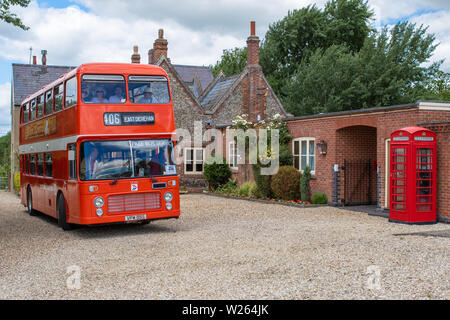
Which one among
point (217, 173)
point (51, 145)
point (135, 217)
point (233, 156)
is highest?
point (51, 145)

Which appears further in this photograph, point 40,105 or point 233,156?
point 233,156

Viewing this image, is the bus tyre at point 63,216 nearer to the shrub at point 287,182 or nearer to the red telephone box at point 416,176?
the red telephone box at point 416,176

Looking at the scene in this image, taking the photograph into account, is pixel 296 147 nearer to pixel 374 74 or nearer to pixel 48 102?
pixel 48 102

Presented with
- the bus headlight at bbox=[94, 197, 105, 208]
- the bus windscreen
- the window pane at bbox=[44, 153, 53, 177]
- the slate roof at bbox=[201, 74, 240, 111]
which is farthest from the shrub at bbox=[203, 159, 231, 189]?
the bus headlight at bbox=[94, 197, 105, 208]

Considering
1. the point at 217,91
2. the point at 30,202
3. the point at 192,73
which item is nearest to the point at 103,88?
the point at 30,202

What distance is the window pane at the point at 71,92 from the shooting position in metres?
12.5

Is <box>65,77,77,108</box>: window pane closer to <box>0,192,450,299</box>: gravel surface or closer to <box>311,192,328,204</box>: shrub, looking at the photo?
<box>0,192,450,299</box>: gravel surface

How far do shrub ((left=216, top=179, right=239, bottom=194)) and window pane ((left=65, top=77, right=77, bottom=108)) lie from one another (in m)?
12.8

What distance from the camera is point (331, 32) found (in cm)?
4541

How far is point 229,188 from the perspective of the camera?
25641 millimetres

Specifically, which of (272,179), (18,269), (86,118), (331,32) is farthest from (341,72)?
(18,269)

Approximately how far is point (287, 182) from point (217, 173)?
7355mm

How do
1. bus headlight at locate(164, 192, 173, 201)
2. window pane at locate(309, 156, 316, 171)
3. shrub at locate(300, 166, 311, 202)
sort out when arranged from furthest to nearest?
window pane at locate(309, 156, 316, 171)
shrub at locate(300, 166, 311, 202)
bus headlight at locate(164, 192, 173, 201)

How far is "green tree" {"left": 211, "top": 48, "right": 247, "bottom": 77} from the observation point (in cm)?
6134
